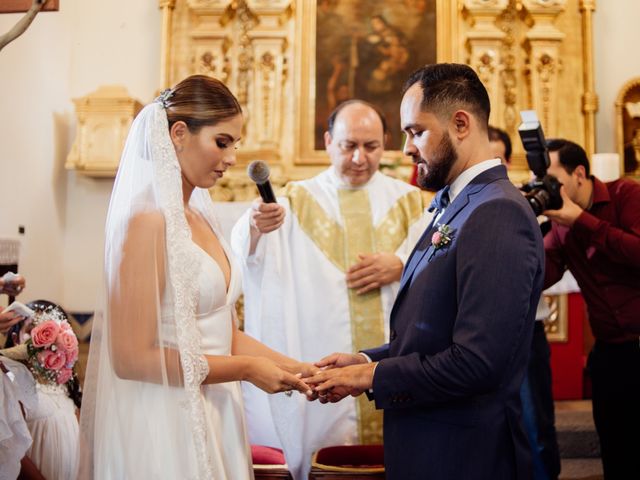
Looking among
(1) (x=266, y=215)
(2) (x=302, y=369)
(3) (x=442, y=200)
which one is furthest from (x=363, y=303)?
(3) (x=442, y=200)

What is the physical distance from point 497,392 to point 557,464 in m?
2.23

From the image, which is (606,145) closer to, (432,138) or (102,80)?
(102,80)

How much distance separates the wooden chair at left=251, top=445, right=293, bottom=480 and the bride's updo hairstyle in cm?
153

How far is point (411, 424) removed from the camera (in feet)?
7.01

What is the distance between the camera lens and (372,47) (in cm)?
691

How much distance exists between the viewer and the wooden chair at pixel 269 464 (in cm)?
312

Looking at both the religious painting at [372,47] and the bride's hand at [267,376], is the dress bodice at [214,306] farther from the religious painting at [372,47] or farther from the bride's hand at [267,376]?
the religious painting at [372,47]

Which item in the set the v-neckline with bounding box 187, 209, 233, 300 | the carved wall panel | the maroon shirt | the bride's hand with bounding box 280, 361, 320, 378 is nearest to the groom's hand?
the bride's hand with bounding box 280, 361, 320, 378

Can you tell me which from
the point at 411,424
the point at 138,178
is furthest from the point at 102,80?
the point at 411,424

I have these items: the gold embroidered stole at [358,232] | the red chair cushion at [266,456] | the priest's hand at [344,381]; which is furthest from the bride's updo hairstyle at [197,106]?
the red chair cushion at [266,456]

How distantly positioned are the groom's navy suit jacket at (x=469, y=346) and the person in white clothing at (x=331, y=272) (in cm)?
125

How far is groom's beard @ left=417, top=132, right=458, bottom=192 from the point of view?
2205mm

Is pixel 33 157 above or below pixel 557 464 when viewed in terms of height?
above

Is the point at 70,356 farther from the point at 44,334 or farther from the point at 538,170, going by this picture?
the point at 538,170
